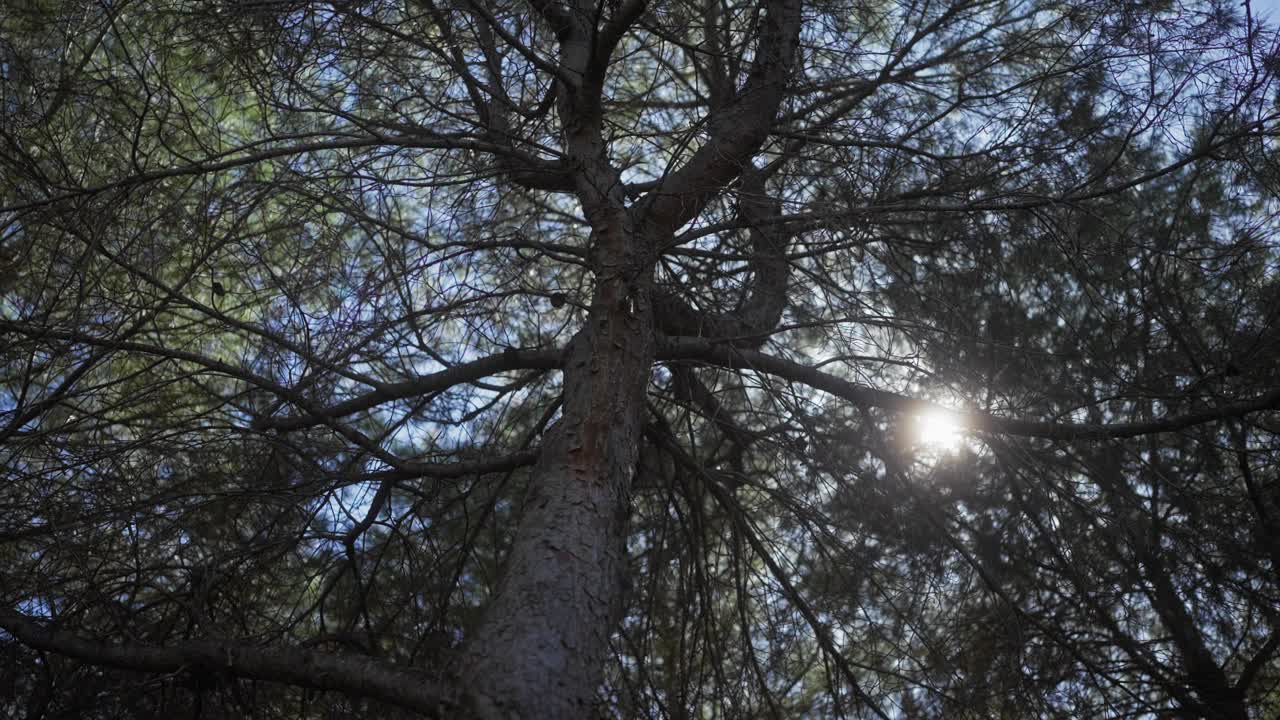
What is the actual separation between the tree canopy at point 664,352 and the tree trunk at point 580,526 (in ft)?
0.06

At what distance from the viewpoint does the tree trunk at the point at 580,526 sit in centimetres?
169

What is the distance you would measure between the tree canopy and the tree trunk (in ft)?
0.06

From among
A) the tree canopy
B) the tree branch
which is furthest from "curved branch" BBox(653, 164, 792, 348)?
the tree branch

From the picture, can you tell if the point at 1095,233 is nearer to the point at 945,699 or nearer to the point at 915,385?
the point at 915,385

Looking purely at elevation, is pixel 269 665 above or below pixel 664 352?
below

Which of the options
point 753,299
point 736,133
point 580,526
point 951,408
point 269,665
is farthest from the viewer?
point 753,299

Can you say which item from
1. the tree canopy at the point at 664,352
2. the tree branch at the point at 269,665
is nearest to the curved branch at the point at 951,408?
the tree canopy at the point at 664,352

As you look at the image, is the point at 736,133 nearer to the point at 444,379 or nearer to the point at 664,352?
the point at 664,352

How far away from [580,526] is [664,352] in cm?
81

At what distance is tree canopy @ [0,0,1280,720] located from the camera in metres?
2.39

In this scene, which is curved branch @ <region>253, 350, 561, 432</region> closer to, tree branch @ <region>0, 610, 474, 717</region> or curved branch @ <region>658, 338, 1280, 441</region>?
curved branch @ <region>658, 338, 1280, 441</region>

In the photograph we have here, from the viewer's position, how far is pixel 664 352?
2711mm

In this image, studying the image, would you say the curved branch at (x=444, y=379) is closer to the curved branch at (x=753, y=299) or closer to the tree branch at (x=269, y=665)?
the curved branch at (x=753, y=299)

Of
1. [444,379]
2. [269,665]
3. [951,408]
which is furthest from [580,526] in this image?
[951,408]
